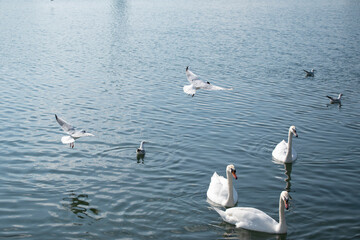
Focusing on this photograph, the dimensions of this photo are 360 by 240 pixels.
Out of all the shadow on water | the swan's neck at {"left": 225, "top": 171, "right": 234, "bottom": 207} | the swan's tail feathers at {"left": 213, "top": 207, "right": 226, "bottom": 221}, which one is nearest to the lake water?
the shadow on water

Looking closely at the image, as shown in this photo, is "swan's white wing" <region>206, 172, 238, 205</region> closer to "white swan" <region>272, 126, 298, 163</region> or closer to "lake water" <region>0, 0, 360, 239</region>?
"lake water" <region>0, 0, 360, 239</region>

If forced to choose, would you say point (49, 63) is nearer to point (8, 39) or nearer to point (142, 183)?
point (8, 39)

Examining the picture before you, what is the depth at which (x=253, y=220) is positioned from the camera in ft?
40.5

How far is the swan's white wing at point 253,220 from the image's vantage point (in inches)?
484

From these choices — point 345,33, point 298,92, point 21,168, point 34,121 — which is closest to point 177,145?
point 21,168

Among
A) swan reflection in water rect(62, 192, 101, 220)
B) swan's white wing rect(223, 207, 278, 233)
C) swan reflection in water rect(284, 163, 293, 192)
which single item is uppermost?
swan reflection in water rect(284, 163, 293, 192)

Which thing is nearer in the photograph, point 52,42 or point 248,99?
point 248,99

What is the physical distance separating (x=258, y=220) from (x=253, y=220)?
0.13 meters

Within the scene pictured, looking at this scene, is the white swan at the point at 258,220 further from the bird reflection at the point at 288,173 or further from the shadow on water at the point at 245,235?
the bird reflection at the point at 288,173

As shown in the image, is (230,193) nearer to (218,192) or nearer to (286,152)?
(218,192)

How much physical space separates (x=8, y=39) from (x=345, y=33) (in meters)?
34.5

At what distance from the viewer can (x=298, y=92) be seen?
2750 cm

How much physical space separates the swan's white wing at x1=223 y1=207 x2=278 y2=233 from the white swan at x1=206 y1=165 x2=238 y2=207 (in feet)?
3.40

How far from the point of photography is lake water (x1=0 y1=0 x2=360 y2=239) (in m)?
13.2
